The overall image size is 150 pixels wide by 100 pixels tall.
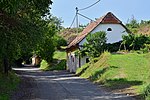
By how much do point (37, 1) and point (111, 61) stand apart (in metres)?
15.9

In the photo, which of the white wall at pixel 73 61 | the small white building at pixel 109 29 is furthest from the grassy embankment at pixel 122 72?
the small white building at pixel 109 29

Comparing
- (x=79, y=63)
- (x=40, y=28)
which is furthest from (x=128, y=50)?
(x=40, y=28)

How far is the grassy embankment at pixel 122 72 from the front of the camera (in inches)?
877

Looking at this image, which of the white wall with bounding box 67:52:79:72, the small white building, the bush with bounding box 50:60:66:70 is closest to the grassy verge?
the small white building

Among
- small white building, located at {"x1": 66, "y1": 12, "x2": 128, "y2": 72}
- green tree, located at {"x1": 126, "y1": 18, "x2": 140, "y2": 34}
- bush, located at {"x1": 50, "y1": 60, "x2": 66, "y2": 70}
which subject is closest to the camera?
small white building, located at {"x1": 66, "y1": 12, "x2": 128, "y2": 72}

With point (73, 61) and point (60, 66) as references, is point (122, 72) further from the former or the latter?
point (60, 66)

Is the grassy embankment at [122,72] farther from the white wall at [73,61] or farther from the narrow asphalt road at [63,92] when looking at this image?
the white wall at [73,61]

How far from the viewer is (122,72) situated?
1110 inches

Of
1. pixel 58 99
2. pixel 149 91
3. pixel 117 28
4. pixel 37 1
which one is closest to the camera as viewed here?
pixel 149 91

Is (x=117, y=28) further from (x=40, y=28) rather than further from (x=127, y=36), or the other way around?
(x=40, y=28)

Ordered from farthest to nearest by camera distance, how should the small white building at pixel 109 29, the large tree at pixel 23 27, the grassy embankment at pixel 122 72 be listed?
the small white building at pixel 109 29, the grassy embankment at pixel 122 72, the large tree at pixel 23 27

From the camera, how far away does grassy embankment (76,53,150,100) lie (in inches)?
877

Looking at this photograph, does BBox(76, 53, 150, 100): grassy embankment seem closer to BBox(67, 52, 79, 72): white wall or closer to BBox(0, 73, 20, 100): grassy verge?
BBox(0, 73, 20, 100): grassy verge

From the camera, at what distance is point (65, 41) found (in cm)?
8812
